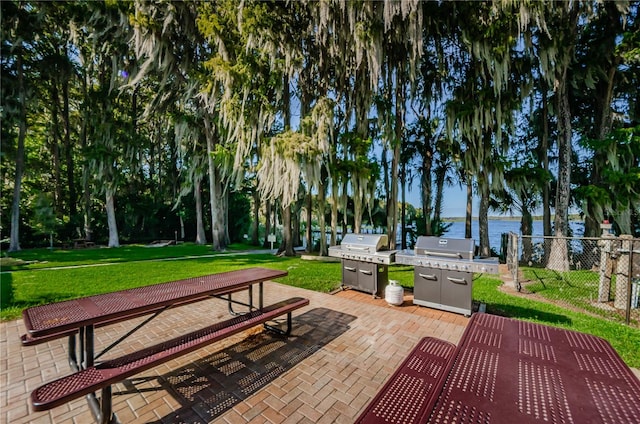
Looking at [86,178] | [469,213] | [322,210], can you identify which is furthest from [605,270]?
[86,178]

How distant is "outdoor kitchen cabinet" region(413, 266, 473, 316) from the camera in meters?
4.36

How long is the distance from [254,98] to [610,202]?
515 inches

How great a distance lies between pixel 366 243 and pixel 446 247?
1.52 metres

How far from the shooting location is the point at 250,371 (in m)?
2.77

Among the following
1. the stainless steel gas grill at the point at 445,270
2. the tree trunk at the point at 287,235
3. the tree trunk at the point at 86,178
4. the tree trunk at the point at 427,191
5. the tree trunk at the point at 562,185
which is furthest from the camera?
the tree trunk at the point at 86,178

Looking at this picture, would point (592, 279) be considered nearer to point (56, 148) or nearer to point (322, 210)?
point (322, 210)

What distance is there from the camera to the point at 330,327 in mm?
3916

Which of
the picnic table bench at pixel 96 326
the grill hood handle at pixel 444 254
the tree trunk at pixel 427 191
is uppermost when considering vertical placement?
the tree trunk at pixel 427 191

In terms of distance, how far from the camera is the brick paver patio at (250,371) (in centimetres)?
217

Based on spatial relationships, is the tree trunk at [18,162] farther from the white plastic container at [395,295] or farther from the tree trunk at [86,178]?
the white plastic container at [395,295]

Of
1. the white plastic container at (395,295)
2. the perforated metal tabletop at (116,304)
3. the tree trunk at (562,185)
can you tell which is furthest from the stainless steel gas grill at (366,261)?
the tree trunk at (562,185)

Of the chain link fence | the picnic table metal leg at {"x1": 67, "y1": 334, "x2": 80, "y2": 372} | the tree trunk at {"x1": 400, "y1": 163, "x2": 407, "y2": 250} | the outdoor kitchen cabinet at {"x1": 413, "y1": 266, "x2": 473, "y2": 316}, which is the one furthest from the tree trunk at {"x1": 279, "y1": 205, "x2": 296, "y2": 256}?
the picnic table metal leg at {"x1": 67, "y1": 334, "x2": 80, "y2": 372}

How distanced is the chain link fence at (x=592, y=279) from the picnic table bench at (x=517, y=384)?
14.1ft

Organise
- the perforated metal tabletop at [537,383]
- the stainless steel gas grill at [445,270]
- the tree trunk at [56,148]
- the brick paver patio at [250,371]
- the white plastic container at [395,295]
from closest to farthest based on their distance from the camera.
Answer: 1. the perforated metal tabletop at [537,383]
2. the brick paver patio at [250,371]
3. the stainless steel gas grill at [445,270]
4. the white plastic container at [395,295]
5. the tree trunk at [56,148]
